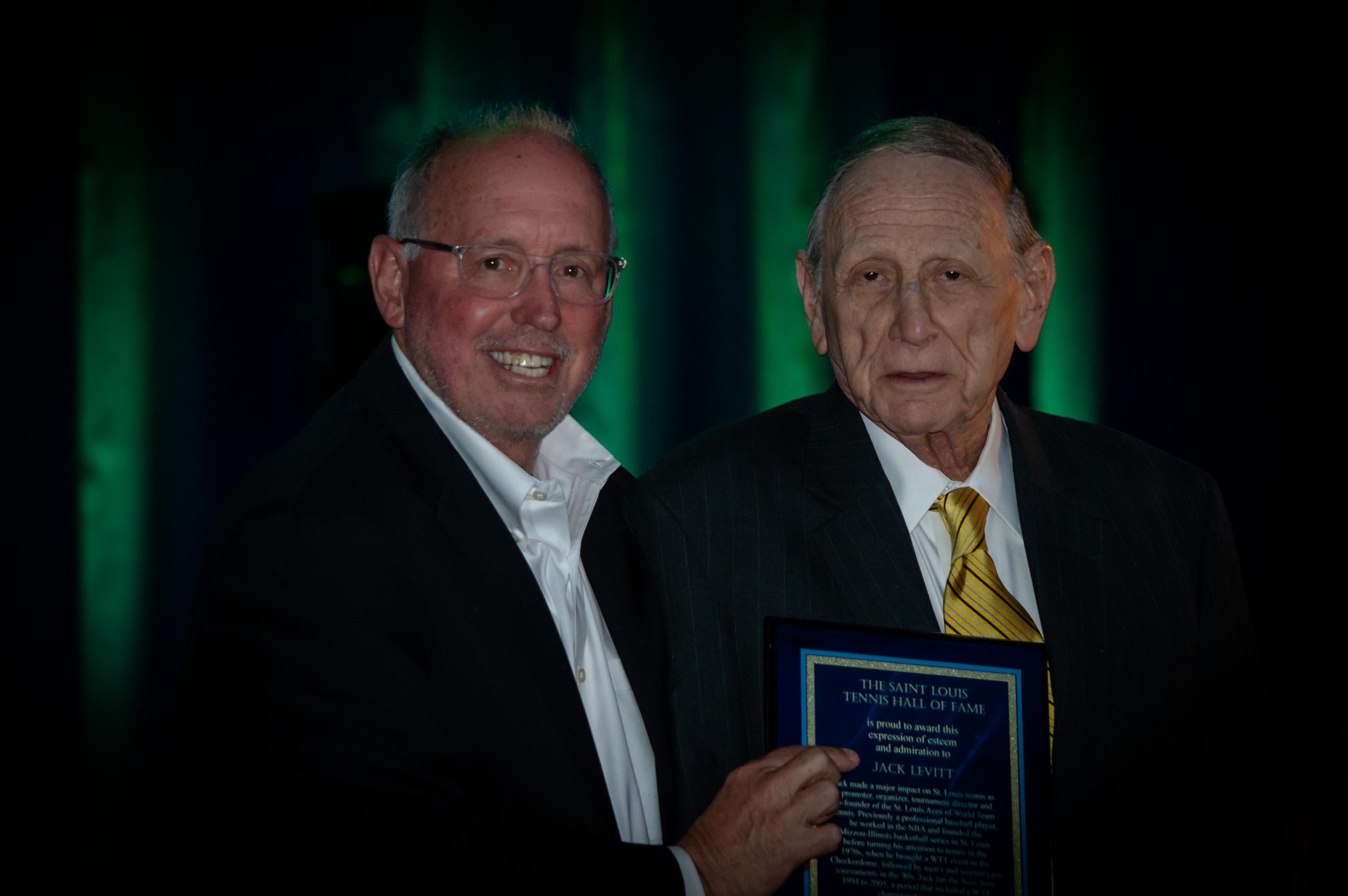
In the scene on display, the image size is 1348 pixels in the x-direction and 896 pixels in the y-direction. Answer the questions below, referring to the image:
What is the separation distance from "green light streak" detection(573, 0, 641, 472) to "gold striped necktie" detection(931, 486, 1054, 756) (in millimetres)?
2330

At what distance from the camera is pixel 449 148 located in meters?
2.24

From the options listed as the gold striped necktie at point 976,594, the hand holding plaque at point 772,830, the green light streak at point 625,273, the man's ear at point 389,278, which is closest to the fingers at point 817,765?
the hand holding plaque at point 772,830

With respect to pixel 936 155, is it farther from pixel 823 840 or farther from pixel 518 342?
pixel 823 840

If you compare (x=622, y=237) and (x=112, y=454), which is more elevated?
(x=622, y=237)

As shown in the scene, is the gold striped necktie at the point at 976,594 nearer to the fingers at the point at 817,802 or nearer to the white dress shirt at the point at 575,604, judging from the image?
the fingers at the point at 817,802

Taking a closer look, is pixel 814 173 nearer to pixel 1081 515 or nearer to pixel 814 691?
pixel 1081 515

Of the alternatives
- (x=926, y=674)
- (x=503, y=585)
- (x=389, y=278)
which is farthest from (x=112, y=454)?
(x=926, y=674)

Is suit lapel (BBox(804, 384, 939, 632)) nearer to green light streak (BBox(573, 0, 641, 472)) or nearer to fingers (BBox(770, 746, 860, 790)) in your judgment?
fingers (BBox(770, 746, 860, 790))

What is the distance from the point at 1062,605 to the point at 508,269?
1.38 metres

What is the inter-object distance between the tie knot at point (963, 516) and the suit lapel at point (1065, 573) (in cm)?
11

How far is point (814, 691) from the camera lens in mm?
1902

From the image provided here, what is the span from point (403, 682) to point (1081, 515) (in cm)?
148

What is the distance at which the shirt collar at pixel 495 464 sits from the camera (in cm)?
214

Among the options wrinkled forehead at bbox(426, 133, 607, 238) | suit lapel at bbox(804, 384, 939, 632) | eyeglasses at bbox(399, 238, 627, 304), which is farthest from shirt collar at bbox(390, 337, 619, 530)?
suit lapel at bbox(804, 384, 939, 632)
